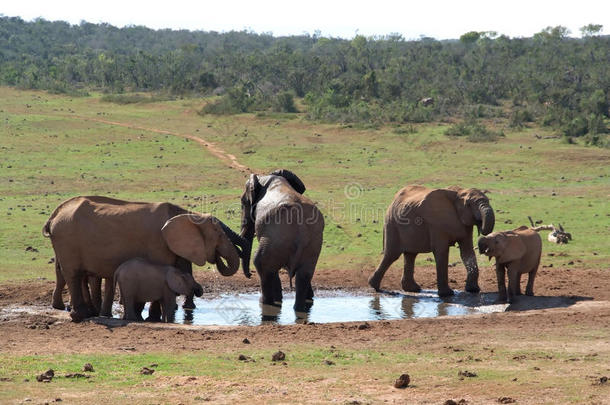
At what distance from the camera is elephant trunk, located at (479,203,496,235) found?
643 inches

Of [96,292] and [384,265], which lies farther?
[384,265]

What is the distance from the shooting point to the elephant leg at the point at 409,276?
17797 millimetres

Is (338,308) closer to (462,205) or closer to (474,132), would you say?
(462,205)

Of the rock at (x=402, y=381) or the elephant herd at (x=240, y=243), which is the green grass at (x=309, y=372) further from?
the elephant herd at (x=240, y=243)

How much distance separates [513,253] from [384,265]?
2795mm

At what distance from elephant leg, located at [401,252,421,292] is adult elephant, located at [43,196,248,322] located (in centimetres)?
430

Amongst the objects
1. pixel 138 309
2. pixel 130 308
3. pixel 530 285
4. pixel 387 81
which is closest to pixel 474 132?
pixel 387 81

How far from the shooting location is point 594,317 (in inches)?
558

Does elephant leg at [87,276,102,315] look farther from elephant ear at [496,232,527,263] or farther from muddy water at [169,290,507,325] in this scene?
elephant ear at [496,232,527,263]

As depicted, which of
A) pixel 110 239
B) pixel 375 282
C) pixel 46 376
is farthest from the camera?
pixel 375 282

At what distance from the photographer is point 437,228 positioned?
17.3 metres

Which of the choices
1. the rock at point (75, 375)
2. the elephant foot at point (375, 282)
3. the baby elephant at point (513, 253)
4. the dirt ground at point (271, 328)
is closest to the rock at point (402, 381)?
the dirt ground at point (271, 328)

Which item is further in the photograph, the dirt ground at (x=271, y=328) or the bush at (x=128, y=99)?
the bush at (x=128, y=99)

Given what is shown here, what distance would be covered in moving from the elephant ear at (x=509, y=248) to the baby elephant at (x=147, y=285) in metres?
4.88
